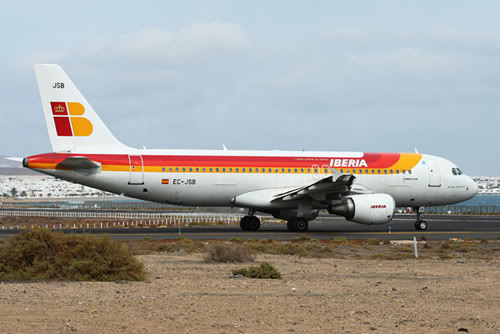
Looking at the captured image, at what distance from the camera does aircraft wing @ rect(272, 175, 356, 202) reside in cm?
3234

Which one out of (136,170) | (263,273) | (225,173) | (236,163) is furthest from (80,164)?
(263,273)

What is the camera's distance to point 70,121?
32.3 metres

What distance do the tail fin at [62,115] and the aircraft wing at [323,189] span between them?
7890 mm

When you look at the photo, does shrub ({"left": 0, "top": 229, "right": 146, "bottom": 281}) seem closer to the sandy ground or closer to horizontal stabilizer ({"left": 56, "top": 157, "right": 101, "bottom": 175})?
the sandy ground

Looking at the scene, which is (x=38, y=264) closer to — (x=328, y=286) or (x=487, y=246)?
(x=328, y=286)

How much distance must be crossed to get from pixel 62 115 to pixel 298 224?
10936mm

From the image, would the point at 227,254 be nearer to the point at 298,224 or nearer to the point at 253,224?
the point at 298,224

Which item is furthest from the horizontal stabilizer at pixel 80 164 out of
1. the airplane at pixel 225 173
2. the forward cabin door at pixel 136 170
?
the forward cabin door at pixel 136 170

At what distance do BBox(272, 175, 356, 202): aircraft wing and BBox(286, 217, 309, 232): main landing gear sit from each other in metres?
1.30

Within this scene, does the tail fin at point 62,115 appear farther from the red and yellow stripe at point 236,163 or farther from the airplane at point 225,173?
the red and yellow stripe at point 236,163

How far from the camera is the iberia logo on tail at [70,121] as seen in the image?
32188mm

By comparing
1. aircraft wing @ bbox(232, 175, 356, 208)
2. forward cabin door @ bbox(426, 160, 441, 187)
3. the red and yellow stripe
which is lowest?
aircraft wing @ bbox(232, 175, 356, 208)

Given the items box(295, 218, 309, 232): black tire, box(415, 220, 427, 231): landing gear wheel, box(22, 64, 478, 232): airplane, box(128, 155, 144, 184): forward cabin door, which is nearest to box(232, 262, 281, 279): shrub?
box(22, 64, 478, 232): airplane

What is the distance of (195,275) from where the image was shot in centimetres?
1758
